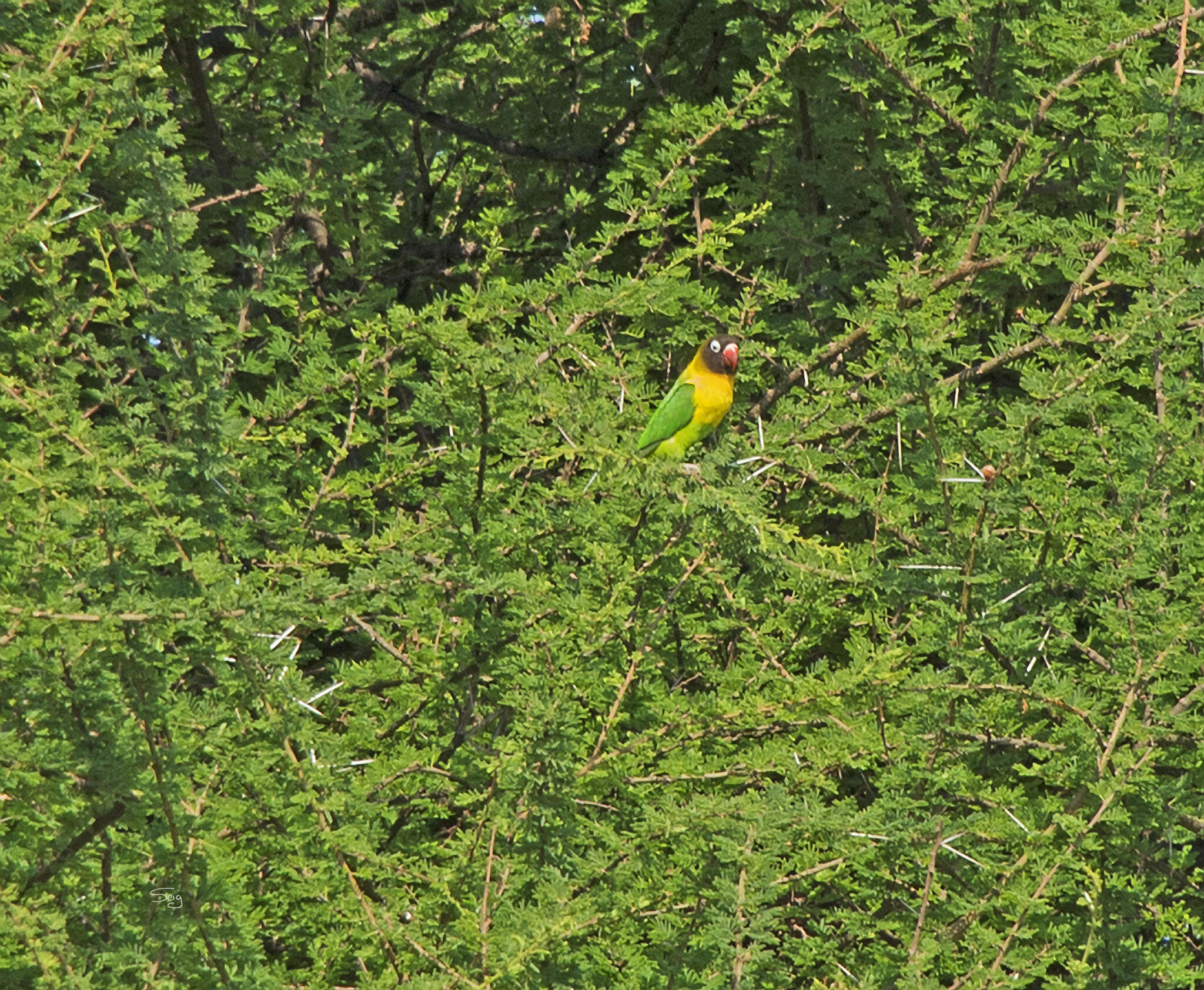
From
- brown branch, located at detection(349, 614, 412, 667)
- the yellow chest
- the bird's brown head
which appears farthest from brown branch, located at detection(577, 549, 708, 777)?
the yellow chest

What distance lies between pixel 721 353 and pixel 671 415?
39 cm

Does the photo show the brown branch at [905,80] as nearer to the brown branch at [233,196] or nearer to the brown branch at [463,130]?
the brown branch at [463,130]

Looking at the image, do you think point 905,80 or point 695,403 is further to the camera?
point 695,403

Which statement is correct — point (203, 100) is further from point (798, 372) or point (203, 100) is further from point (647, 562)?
point (647, 562)

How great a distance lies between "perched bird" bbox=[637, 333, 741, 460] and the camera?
4.61m

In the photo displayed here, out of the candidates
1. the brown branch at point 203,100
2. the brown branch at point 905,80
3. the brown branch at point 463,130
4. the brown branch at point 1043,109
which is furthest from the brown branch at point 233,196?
the brown branch at point 1043,109

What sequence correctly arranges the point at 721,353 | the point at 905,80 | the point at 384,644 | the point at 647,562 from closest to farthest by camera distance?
the point at 647,562 → the point at 384,644 → the point at 905,80 → the point at 721,353

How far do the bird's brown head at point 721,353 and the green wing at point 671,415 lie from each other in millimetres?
127

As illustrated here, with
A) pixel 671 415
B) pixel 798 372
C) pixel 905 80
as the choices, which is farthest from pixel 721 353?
pixel 905 80

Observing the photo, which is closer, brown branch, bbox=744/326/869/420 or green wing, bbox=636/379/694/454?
brown branch, bbox=744/326/869/420

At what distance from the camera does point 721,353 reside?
176 inches

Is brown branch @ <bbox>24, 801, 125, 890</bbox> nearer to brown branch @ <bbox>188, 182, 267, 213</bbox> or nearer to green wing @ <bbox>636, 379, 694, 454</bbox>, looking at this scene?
brown branch @ <bbox>188, 182, 267, 213</bbox>

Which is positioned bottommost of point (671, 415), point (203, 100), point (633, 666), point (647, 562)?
point (671, 415)

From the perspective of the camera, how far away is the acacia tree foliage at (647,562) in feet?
10.1
